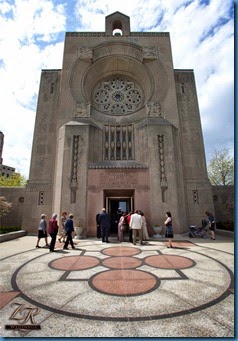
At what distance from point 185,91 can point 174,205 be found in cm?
1135

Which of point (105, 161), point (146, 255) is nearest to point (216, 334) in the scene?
point (146, 255)

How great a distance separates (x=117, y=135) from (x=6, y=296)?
13237 millimetres

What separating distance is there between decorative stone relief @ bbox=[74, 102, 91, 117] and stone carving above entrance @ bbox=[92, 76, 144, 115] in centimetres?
194

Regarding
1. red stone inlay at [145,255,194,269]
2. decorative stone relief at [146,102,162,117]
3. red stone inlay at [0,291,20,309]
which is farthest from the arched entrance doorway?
red stone inlay at [0,291,20,309]

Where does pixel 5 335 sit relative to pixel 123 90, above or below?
below

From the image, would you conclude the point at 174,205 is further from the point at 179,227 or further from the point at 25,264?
the point at 25,264

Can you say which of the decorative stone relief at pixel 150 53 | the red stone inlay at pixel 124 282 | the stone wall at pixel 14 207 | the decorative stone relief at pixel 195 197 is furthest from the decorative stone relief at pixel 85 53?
the red stone inlay at pixel 124 282

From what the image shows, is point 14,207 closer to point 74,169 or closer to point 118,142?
point 74,169

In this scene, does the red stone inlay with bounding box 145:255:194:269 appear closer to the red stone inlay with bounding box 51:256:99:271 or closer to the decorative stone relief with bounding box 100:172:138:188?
the red stone inlay with bounding box 51:256:99:271

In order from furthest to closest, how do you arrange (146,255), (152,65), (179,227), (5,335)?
(152,65)
(179,227)
(146,255)
(5,335)

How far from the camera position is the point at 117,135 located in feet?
50.2

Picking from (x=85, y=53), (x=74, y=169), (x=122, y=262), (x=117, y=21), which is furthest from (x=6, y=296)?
(x=117, y=21)

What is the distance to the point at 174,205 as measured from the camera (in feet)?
39.3

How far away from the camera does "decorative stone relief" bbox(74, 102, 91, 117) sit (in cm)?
1424
